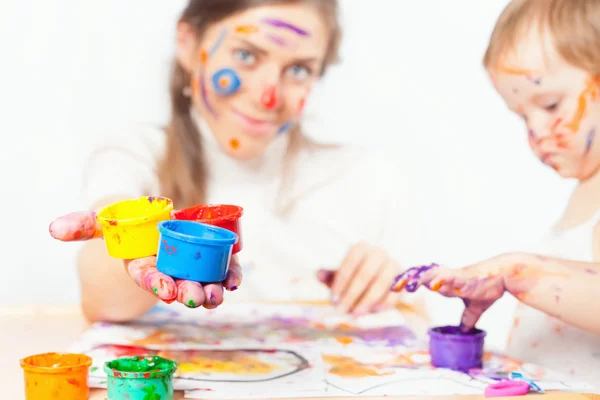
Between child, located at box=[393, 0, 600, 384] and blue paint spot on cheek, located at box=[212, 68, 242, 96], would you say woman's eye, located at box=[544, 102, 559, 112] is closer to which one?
child, located at box=[393, 0, 600, 384]

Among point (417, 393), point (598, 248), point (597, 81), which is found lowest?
point (417, 393)

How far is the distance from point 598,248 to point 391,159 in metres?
0.61

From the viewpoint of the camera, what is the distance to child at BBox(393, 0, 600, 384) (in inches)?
66.3

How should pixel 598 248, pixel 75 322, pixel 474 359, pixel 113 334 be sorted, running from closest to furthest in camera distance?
pixel 474 359 → pixel 113 334 → pixel 598 248 → pixel 75 322

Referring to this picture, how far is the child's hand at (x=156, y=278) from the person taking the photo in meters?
1.15

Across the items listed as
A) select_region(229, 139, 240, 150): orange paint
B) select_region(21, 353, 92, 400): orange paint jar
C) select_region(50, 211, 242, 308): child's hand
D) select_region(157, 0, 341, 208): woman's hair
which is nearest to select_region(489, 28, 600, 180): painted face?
select_region(157, 0, 341, 208): woman's hair

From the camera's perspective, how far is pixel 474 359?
1.55m

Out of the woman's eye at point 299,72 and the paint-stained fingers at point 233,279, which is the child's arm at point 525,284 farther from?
the woman's eye at point 299,72

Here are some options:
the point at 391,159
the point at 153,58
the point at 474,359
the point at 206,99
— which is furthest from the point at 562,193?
the point at 153,58

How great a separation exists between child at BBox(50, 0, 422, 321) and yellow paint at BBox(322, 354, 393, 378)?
1.78 ft

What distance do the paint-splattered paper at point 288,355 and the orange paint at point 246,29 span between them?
712mm

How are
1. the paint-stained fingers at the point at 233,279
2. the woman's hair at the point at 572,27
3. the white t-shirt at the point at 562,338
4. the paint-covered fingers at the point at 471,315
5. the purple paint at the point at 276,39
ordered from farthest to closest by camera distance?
the purple paint at the point at 276,39
the woman's hair at the point at 572,27
the white t-shirt at the point at 562,338
the paint-covered fingers at the point at 471,315
the paint-stained fingers at the point at 233,279

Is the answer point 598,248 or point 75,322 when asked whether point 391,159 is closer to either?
point 598,248

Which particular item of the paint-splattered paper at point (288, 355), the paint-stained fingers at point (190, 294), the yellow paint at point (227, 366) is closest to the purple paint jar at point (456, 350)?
the paint-splattered paper at point (288, 355)
